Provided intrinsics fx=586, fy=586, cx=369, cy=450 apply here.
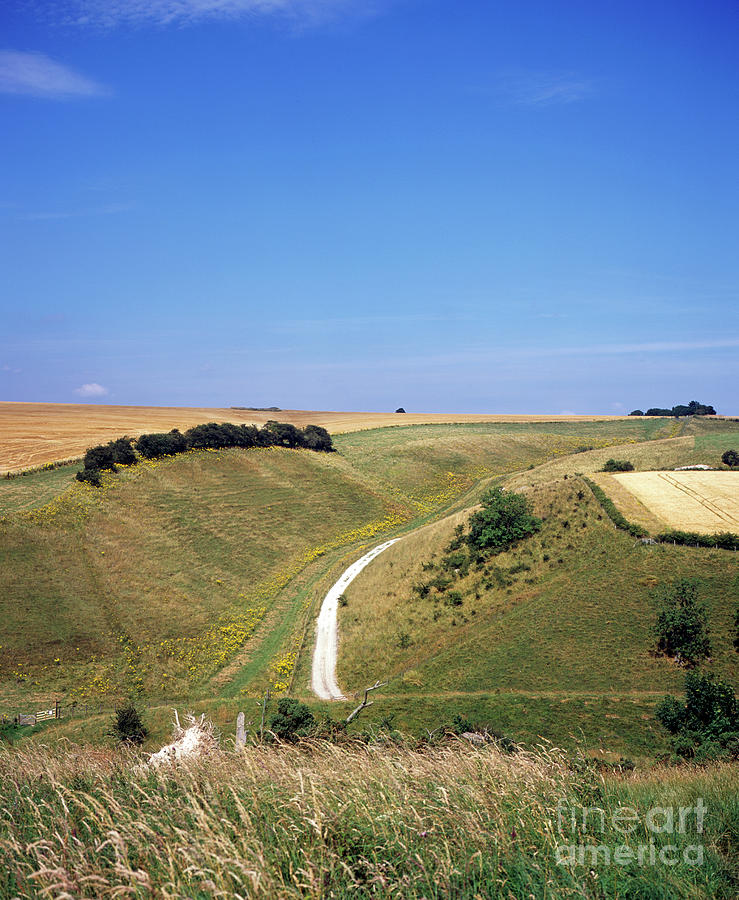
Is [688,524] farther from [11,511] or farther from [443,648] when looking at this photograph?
[11,511]

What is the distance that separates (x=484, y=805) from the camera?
22.8ft

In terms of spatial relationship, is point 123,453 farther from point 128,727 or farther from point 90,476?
point 128,727

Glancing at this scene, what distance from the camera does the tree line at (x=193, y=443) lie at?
2699 inches

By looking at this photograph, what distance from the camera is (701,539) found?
42.1m

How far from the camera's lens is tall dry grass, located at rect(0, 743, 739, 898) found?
5867mm

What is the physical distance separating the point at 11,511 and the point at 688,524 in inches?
2335

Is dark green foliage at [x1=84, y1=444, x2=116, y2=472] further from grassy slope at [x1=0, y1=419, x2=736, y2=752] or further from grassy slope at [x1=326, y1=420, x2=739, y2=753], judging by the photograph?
grassy slope at [x1=326, y1=420, x2=739, y2=753]

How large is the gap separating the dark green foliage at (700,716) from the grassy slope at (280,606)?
66.1 inches

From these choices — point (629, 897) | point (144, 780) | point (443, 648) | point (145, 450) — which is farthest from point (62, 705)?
point (145, 450)

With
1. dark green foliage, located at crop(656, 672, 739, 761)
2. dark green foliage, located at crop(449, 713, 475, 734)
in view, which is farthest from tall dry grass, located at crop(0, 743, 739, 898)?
dark green foliage, located at crop(656, 672, 739, 761)

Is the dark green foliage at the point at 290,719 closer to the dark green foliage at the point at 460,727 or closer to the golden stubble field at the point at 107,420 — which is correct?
the dark green foliage at the point at 460,727

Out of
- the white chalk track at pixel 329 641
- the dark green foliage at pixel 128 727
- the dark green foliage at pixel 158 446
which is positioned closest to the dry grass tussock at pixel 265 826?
the dark green foliage at pixel 128 727

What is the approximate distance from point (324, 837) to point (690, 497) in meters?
55.1

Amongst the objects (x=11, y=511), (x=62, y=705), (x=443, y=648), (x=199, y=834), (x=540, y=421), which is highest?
(x=540, y=421)
